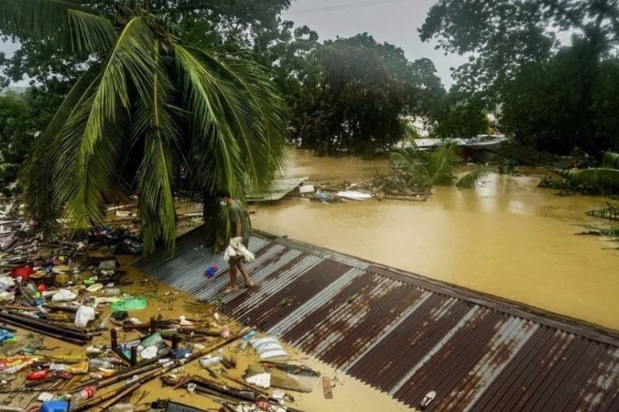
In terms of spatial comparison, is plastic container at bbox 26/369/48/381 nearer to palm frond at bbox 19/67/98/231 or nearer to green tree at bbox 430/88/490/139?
palm frond at bbox 19/67/98/231

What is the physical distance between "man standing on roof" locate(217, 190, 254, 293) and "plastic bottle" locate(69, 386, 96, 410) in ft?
8.23

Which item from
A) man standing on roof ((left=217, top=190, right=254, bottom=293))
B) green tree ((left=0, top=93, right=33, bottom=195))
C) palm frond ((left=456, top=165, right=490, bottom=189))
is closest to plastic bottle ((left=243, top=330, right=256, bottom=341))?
man standing on roof ((left=217, top=190, right=254, bottom=293))

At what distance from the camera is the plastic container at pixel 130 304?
651 centimetres

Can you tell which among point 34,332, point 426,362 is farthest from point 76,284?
point 426,362

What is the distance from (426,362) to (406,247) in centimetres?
451

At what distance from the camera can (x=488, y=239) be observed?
9539 millimetres

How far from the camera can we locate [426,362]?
4781mm

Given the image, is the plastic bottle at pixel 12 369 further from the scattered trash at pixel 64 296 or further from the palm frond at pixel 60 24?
the palm frond at pixel 60 24

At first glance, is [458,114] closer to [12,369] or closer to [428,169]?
[428,169]

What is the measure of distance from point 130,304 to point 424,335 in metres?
4.23

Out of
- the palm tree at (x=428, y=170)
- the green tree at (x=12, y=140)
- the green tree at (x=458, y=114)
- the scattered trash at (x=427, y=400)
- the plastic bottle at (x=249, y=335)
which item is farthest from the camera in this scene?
the green tree at (x=458, y=114)

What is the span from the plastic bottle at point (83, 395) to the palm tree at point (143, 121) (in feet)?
7.28

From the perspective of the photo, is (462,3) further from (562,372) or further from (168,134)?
(562,372)

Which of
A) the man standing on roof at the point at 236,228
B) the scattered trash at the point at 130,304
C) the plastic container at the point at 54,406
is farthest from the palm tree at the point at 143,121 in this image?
the plastic container at the point at 54,406
